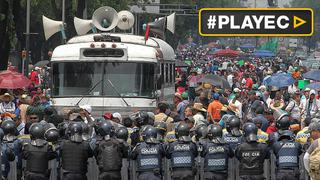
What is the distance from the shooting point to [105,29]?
84.1 feet

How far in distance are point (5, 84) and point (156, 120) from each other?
713 cm

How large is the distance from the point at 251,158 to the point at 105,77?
7638 millimetres

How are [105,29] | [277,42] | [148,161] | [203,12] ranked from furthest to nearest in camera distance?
[277,42] → [105,29] → [148,161] → [203,12]

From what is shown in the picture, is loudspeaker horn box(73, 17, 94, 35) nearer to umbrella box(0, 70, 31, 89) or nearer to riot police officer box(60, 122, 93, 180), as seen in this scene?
umbrella box(0, 70, 31, 89)

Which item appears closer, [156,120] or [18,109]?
[156,120]

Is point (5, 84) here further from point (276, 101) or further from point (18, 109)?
point (276, 101)

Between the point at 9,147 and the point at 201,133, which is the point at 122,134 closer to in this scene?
the point at 201,133

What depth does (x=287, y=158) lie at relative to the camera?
16.6 meters

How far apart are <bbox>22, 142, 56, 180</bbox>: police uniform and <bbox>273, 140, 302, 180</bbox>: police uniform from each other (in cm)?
344

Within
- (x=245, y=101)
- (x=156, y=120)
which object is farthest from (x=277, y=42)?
(x=156, y=120)

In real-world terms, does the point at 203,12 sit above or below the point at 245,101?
above

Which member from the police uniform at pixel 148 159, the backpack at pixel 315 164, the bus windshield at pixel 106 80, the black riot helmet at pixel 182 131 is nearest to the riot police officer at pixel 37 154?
the police uniform at pixel 148 159

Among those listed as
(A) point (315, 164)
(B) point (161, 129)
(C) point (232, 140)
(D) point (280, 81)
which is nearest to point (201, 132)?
(C) point (232, 140)

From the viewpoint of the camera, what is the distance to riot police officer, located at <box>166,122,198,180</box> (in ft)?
54.4
